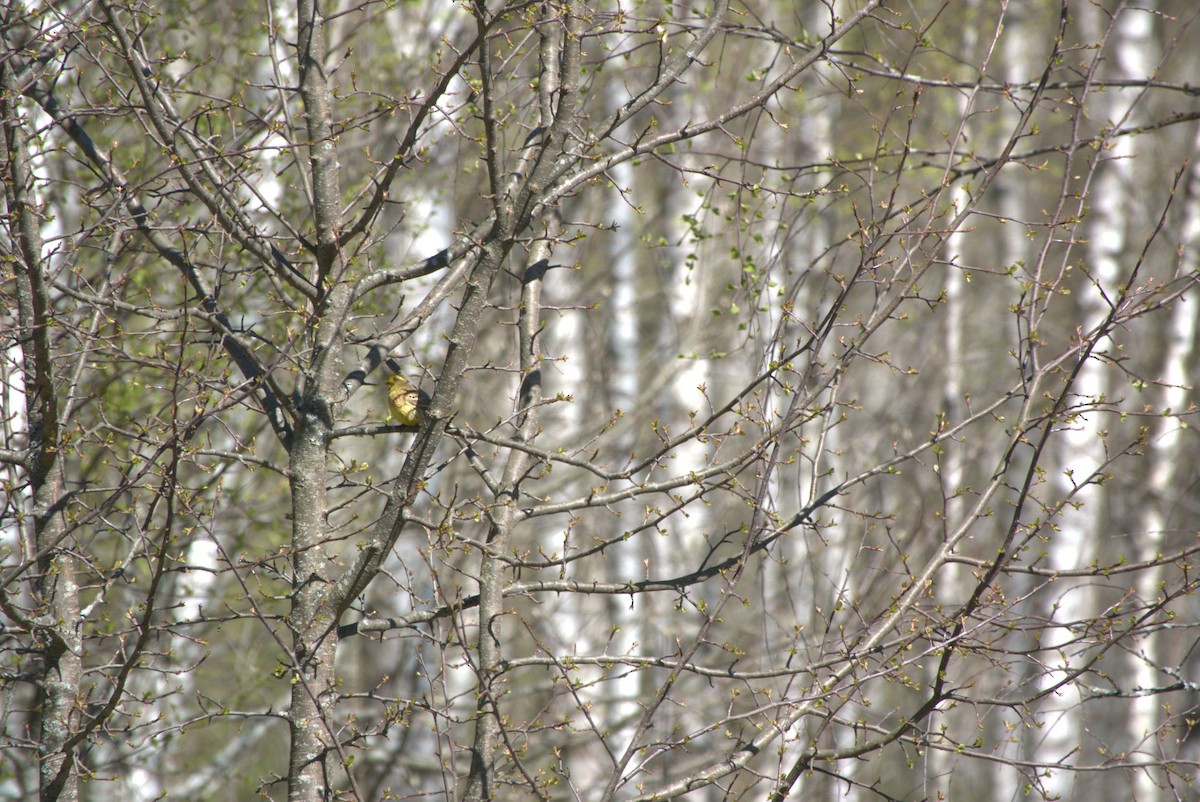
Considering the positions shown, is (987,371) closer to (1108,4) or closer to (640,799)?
(1108,4)

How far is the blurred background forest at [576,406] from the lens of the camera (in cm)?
313

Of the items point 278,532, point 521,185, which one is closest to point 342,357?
point 521,185

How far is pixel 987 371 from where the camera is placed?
12.1 meters

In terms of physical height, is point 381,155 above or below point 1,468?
above

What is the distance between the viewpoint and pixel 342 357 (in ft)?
11.2

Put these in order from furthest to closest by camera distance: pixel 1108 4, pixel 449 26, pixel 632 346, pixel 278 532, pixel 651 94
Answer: pixel 1108 4
pixel 632 346
pixel 449 26
pixel 278 532
pixel 651 94

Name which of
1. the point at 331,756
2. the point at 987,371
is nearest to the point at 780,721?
the point at 331,756

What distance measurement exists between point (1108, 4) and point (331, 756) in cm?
1202

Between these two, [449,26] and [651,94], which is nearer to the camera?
[651,94]

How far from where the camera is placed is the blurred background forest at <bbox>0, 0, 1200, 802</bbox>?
3.13 metres

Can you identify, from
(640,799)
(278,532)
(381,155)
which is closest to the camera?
(640,799)

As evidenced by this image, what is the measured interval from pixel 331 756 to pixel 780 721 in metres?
1.36

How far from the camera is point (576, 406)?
961 centimetres

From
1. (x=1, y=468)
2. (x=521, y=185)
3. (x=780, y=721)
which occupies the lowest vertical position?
(x=780, y=721)
